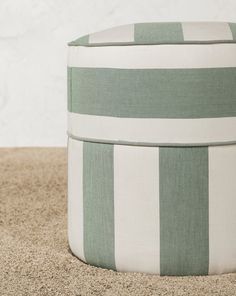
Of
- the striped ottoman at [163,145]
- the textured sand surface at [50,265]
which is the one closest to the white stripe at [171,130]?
the striped ottoman at [163,145]

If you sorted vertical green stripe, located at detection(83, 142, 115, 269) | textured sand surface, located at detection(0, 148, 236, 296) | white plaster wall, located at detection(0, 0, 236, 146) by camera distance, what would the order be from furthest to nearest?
white plaster wall, located at detection(0, 0, 236, 146) < vertical green stripe, located at detection(83, 142, 115, 269) < textured sand surface, located at detection(0, 148, 236, 296)

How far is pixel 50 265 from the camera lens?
7.43 feet

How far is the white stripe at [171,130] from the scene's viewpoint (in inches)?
82.3

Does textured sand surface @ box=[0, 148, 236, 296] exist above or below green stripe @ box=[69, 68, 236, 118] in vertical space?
below

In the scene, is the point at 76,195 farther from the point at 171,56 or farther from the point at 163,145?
the point at 171,56

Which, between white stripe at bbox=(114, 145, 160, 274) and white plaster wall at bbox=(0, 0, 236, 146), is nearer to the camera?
white stripe at bbox=(114, 145, 160, 274)

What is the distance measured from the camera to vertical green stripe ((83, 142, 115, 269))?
218cm

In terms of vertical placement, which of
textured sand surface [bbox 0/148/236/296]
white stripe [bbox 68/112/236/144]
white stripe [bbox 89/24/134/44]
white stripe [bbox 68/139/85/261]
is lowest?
textured sand surface [bbox 0/148/236/296]

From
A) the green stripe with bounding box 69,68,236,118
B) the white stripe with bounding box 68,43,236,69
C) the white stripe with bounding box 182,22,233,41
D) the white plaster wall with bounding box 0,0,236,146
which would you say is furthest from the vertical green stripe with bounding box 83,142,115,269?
the white plaster wall with bounding box 0,0,236,146

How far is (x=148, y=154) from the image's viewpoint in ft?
6.90

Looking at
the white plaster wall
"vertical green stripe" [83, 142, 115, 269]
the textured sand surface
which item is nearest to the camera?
the textured sand surface

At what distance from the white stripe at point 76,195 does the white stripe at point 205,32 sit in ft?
1.54

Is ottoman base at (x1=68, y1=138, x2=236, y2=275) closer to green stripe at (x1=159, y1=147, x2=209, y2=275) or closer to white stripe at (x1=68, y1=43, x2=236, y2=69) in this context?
green stripe at (x1=159, y1=147, x2=209, y2=275)

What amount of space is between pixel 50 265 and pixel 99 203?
0.25 m
